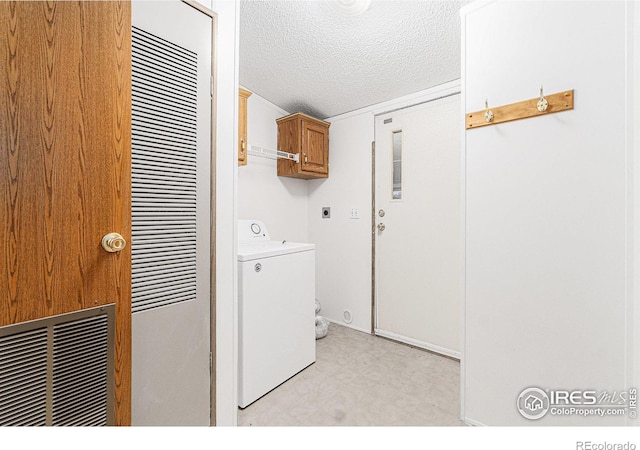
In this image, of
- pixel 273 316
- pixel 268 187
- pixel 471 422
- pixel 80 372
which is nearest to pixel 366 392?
pixel 471 422

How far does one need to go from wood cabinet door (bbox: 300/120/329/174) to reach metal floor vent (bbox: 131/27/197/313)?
1.64 metres

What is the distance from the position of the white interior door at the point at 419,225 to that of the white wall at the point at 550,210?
0.80 meters

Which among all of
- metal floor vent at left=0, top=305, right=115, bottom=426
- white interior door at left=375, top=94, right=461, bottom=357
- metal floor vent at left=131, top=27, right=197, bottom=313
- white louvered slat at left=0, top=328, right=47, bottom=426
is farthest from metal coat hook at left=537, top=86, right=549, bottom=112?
white louvered slat at left=0, top=328, right=47, bottom=426

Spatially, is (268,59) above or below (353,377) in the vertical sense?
above

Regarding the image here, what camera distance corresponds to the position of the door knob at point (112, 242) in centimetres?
89

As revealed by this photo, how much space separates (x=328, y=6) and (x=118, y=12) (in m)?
1.18

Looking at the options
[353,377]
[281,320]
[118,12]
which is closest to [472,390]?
[353,377]

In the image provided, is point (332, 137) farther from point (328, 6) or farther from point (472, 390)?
point (472, 390)

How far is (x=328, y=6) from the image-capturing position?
1675 mm

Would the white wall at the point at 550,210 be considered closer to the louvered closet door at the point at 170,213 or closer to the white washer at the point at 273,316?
the white washer at the point at 273,316

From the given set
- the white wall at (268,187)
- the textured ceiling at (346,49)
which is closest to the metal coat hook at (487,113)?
the textured ceiling at (346,49)

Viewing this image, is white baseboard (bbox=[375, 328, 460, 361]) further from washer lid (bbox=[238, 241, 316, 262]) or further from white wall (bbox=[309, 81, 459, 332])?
washer lid (bbox=[238, 241, 316, 262])

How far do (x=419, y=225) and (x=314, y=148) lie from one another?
126 cm

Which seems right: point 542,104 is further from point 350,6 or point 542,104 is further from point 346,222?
point 346,222
